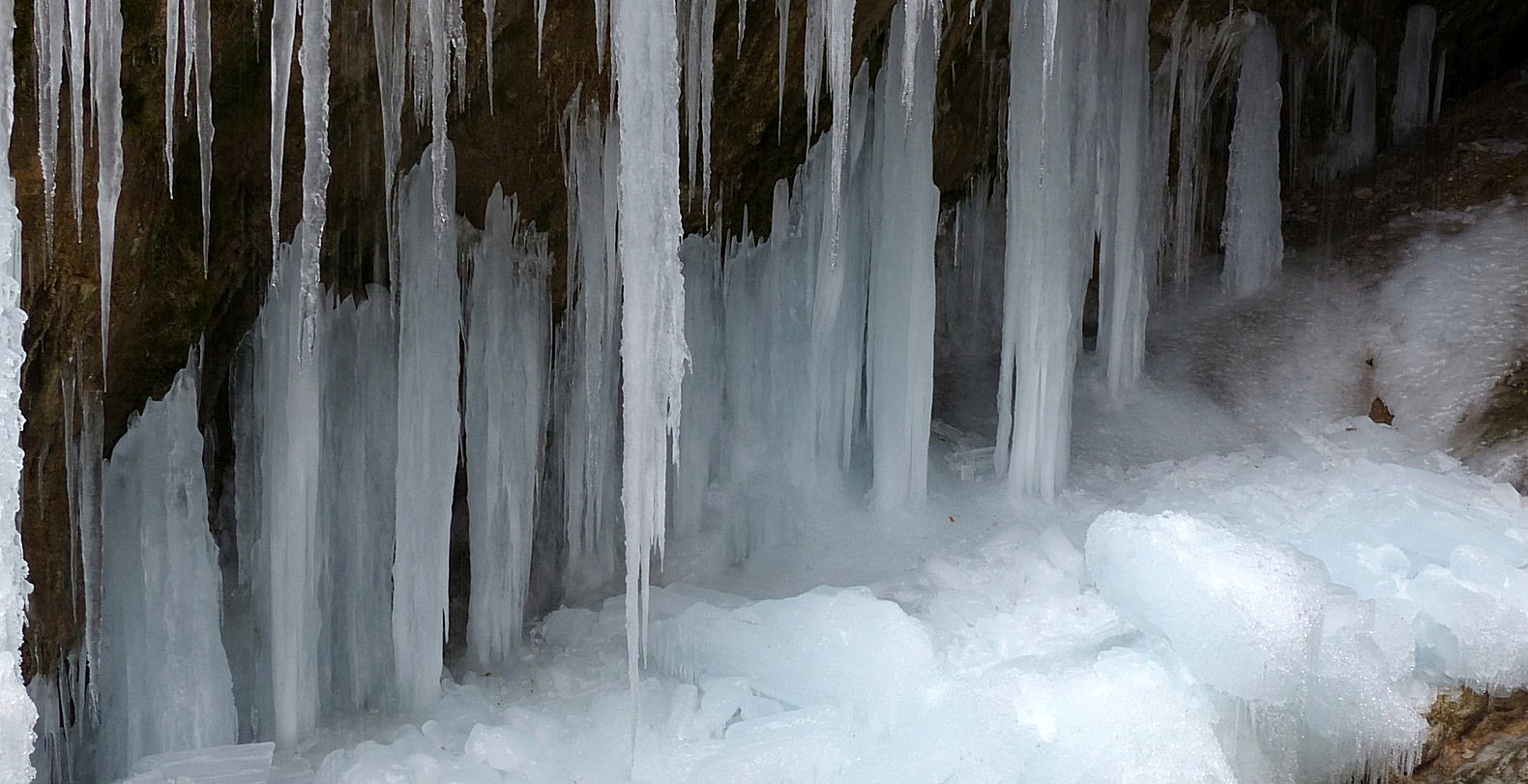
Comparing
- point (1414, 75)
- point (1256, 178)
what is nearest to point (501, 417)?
point (1256, 178)

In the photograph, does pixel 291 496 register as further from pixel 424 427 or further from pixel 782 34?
pixel 782 34

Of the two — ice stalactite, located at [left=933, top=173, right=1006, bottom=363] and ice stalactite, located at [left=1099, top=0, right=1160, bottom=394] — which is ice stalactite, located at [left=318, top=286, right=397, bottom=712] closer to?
ice stalactite, located at [left=1099, top=0, right=1160, bottom=394]

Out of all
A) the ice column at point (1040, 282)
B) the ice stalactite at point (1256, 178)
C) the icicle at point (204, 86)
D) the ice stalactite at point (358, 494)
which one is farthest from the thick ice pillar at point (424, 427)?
the ice stalactite at point (1256, 178)

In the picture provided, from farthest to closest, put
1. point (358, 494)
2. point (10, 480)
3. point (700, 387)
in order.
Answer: point (700, 387) → point (358, 494) → point (10, 480)

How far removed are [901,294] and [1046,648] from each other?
2127 mm

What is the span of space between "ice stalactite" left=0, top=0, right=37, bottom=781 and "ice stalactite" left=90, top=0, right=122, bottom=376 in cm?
35

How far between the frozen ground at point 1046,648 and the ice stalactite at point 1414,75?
166 inches

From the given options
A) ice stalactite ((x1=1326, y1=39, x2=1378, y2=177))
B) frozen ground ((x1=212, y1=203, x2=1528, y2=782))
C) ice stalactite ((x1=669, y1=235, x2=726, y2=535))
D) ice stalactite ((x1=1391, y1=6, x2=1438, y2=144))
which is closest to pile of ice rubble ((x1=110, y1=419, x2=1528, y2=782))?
frozen ground ((x1=212, y1=203, x2=1528, y2=782))

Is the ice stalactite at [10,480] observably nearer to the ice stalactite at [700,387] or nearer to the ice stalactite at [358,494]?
the ice stalactite at [358,494]

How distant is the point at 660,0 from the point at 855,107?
2.37 meters

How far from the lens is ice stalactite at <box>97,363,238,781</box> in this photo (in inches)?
187

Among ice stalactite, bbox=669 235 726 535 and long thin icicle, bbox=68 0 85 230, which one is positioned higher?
long thin icicle, bbox=68 0 85 230

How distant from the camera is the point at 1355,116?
9773mm

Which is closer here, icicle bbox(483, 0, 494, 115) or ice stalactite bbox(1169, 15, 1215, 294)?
icicle bbox(483, 0, 494, 115)
